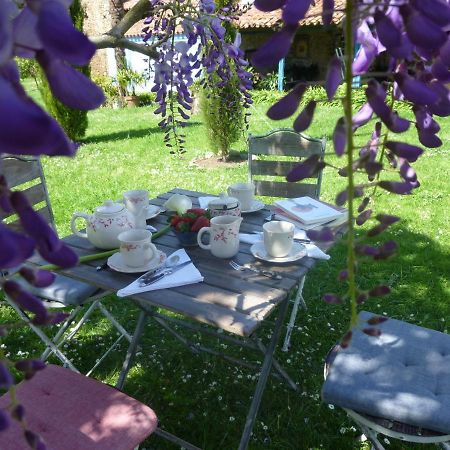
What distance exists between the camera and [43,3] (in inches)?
12.0

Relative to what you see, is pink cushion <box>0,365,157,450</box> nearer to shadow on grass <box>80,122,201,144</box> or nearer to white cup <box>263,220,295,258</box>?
white cup <box>263,220,295,258</box>

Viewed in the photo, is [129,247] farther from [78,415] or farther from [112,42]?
[112,42]

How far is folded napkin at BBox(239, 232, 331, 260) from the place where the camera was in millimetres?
2008

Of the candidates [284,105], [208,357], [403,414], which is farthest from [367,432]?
[284,105]

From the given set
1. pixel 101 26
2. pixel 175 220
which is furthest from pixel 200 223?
pixel 101 26

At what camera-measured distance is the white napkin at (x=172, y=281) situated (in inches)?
68.3

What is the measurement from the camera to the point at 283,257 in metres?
1.97

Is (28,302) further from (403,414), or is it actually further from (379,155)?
(403,414)

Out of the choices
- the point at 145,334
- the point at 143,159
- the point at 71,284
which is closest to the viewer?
the point at 71,284

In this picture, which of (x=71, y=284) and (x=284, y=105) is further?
(x=71, y=284)

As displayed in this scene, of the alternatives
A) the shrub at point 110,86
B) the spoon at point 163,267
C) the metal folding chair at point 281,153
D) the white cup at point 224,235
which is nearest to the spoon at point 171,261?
the spoon at point 163,267

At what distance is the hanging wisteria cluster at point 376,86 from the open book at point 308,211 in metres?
1.76

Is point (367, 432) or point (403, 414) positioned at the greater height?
point (403, 414)

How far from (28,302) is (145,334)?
9.27 ft
